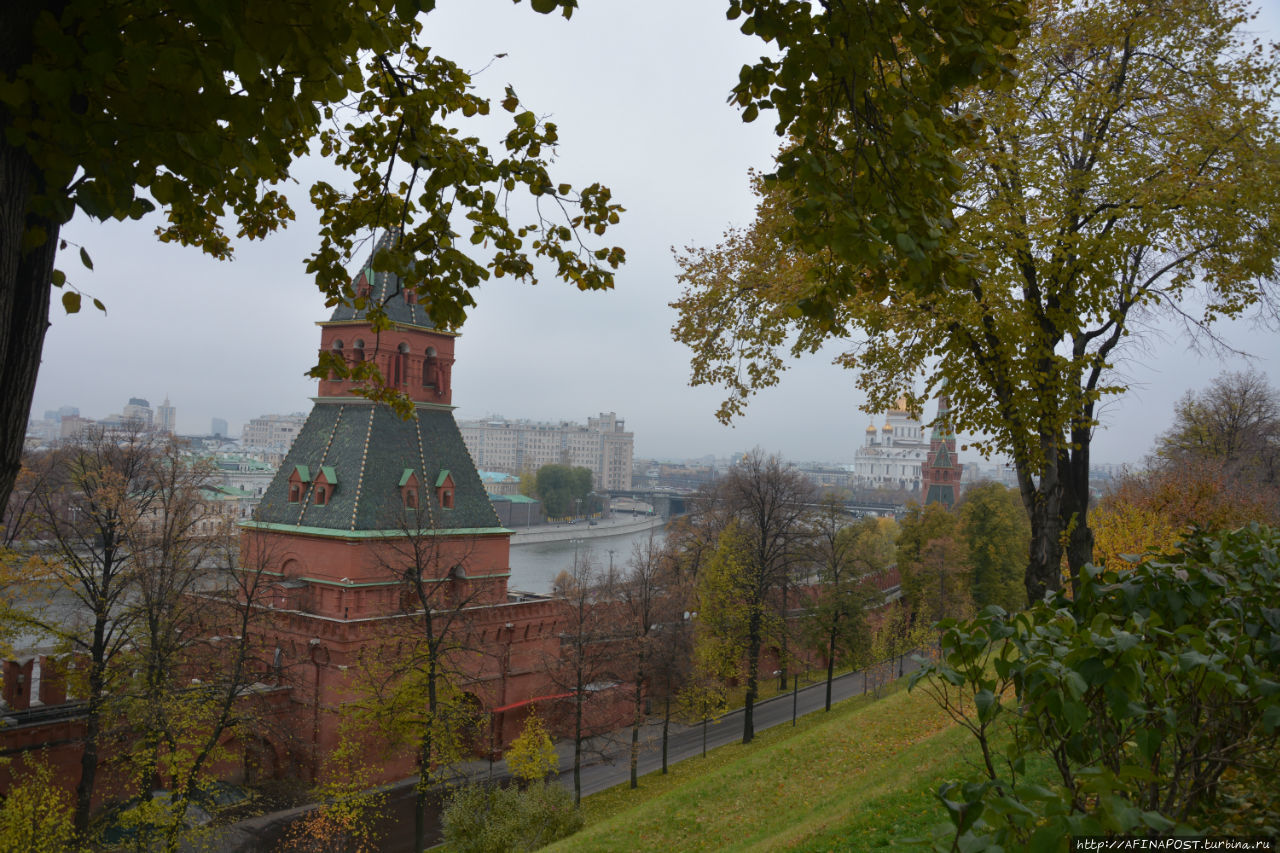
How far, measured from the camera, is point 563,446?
175m

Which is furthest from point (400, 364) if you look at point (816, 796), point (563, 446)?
point (563, 446)

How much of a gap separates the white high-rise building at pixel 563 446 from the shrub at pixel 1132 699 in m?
162

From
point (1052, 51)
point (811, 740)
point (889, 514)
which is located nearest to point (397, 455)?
point (811, 740)

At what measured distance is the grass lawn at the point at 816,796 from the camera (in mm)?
8719

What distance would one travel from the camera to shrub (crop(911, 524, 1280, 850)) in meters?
2.21

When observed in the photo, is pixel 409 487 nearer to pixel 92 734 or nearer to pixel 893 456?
pixel 92 734

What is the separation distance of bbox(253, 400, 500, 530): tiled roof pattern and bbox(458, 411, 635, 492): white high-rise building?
140639mm

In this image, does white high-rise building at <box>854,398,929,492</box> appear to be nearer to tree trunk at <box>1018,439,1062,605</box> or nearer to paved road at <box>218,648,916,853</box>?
paved road at <box>218,648,916,853</box>

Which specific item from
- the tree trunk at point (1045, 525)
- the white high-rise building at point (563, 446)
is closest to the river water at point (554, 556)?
the tree trunk at point (1045, 525)

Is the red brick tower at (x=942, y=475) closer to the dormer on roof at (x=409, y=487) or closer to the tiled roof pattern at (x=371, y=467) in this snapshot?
the tiled roof pattern at (x=371, y=467)

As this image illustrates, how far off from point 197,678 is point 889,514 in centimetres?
10324

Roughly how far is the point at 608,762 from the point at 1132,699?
22.6m

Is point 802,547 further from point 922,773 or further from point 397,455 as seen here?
point 922,773

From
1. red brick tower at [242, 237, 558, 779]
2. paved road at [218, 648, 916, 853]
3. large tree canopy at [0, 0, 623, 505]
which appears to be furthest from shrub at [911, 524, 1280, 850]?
paved road at [218, 648, 916, 853]
